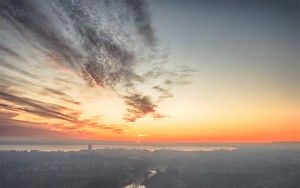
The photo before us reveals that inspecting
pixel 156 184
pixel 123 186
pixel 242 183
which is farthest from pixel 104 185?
pixel 242 183

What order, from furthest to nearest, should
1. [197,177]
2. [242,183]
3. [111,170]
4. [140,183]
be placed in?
1. [111,170]
2. [197,177]
3. [140,183]
4. [242,183]

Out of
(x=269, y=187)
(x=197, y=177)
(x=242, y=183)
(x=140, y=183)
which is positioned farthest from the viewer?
(x=197, y=177)

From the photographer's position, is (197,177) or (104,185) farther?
(197,177)

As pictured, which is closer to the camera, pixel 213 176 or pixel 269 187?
pixel 269 187

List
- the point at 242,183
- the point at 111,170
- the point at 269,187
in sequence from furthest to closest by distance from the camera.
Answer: the point at 111,170 < the point at 242,183 < the point at 269,187

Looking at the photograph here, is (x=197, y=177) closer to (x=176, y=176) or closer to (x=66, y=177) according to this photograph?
(x=176, y=176)

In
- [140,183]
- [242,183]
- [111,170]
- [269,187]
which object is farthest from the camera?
[111,170]

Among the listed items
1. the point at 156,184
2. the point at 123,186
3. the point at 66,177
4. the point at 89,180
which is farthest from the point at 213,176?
the point at 66,177

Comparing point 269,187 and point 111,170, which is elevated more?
point 111,170

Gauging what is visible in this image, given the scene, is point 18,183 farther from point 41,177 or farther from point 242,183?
point 242,183
